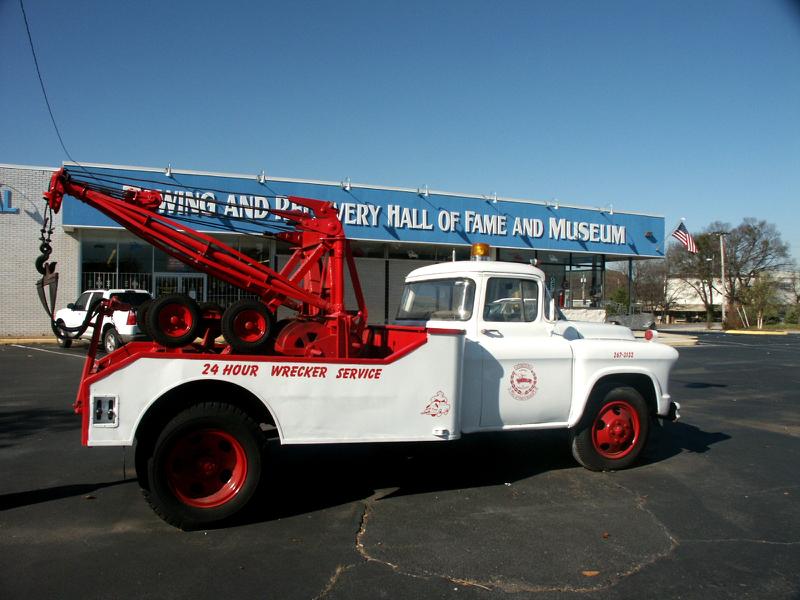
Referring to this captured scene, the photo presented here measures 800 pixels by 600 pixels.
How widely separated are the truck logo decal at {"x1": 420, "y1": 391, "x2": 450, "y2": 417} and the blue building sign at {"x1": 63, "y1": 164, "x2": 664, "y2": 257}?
13.8 metres

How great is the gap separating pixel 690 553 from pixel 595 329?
2.76 m

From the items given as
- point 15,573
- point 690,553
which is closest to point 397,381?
point 690,553

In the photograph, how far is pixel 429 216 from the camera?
21.1 metres

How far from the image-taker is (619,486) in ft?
18.0

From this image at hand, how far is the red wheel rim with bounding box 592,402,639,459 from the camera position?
230 inches

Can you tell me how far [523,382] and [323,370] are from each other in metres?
1.94

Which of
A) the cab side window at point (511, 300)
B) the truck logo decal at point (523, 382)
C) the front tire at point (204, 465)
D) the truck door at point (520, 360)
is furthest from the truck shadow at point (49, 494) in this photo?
the cab side window at point (511, 300)

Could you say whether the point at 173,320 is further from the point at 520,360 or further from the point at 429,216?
the point at 429,216

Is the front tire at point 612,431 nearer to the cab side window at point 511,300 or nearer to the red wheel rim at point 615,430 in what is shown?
the red wheel rim at point 615,430

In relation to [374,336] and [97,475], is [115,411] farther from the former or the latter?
[374,336]

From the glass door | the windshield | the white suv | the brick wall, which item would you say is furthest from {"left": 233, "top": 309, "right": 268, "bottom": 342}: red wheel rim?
the brick wall

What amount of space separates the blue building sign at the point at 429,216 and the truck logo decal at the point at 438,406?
45.1 feet

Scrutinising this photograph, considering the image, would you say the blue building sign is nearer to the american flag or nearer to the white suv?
the american flag

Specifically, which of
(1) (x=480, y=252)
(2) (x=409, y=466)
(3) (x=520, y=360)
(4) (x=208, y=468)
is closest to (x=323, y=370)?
(4) (x=208, y=468)
